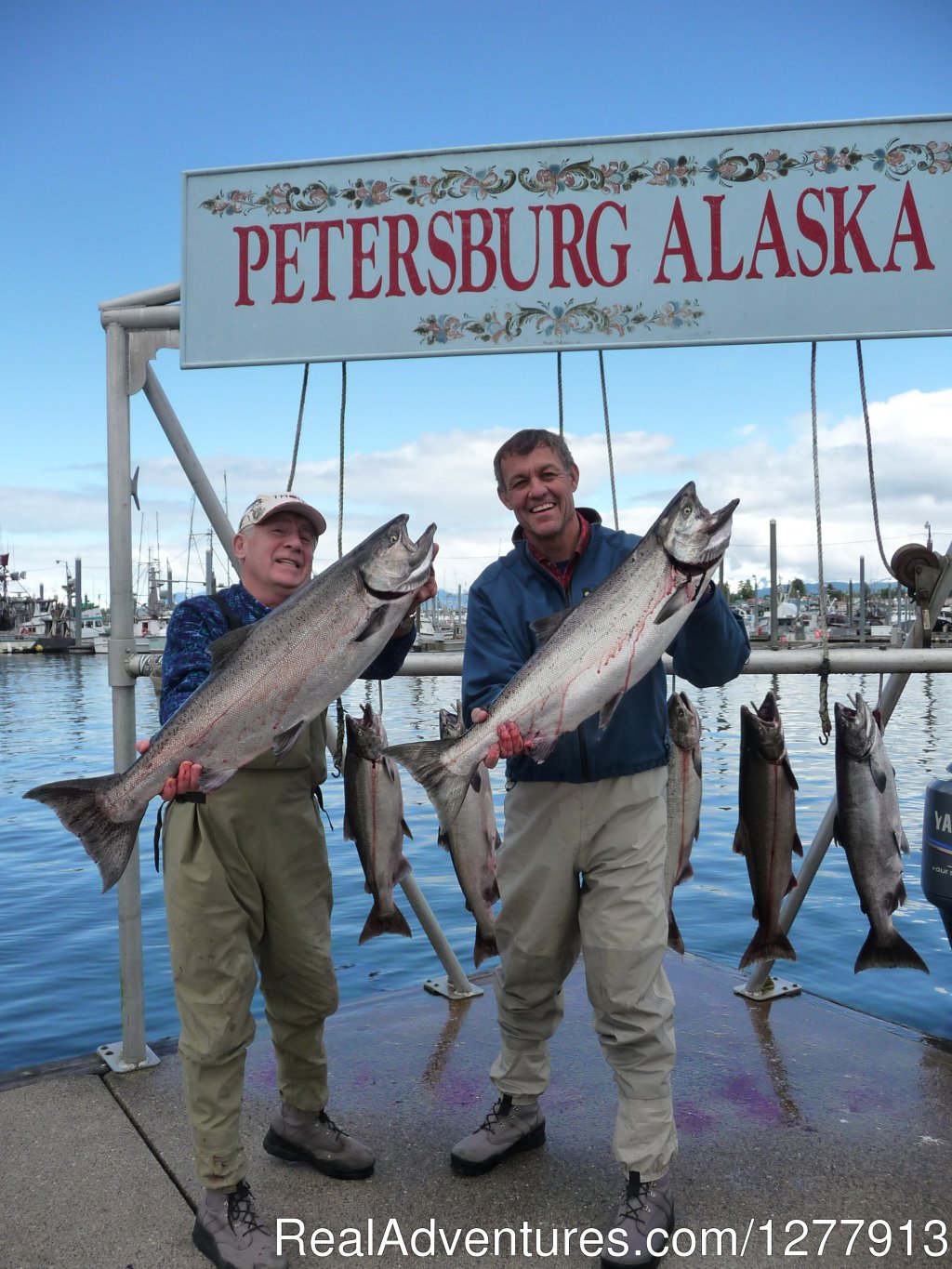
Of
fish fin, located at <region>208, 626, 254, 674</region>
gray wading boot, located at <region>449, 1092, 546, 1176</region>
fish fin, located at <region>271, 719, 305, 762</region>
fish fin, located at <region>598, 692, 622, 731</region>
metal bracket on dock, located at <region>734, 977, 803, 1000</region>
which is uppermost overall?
fish fin, located at <region>208, 626, 254, 674</region>

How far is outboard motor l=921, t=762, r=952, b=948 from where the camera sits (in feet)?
15.4

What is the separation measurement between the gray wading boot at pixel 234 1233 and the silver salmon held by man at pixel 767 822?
2281 mm

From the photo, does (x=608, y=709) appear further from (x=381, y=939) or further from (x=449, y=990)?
(x=381, y=939)

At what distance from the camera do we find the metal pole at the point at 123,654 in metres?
4.62

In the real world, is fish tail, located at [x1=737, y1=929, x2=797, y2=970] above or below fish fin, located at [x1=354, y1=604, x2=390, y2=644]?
below

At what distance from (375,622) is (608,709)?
83 cm

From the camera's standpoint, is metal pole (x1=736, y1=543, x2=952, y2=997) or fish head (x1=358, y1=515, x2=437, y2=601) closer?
fish head (x1=358, y1=515, x2=437, y2=601)

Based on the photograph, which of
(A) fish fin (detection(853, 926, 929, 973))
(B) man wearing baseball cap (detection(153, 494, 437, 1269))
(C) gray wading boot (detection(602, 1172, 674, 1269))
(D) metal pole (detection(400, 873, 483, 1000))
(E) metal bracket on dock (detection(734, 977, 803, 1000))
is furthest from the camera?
(E) metal bracket on dock (detection(734, 977, 803, 1000))

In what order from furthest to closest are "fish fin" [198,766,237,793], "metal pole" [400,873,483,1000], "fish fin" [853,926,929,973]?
"metal pole" [400,873,483,1000] → "fish fin" [853,926,929,973] → "fish fin" [198,766,237,793]

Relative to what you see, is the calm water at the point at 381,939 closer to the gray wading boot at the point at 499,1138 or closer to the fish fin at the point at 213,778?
the gray wading boot at the point at 499,1138

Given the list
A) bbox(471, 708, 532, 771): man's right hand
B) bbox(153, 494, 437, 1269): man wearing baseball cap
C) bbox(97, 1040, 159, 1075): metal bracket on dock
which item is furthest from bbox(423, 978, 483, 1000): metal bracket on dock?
bbox(471, 708, 532, 771): man's right hand

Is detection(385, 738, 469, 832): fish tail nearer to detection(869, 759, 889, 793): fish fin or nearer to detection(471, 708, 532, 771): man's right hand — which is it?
detection(471, 708, 532, 771): man's right hand

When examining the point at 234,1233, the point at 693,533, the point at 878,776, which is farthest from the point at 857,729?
the point at 234,1233

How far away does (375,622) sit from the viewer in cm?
316
